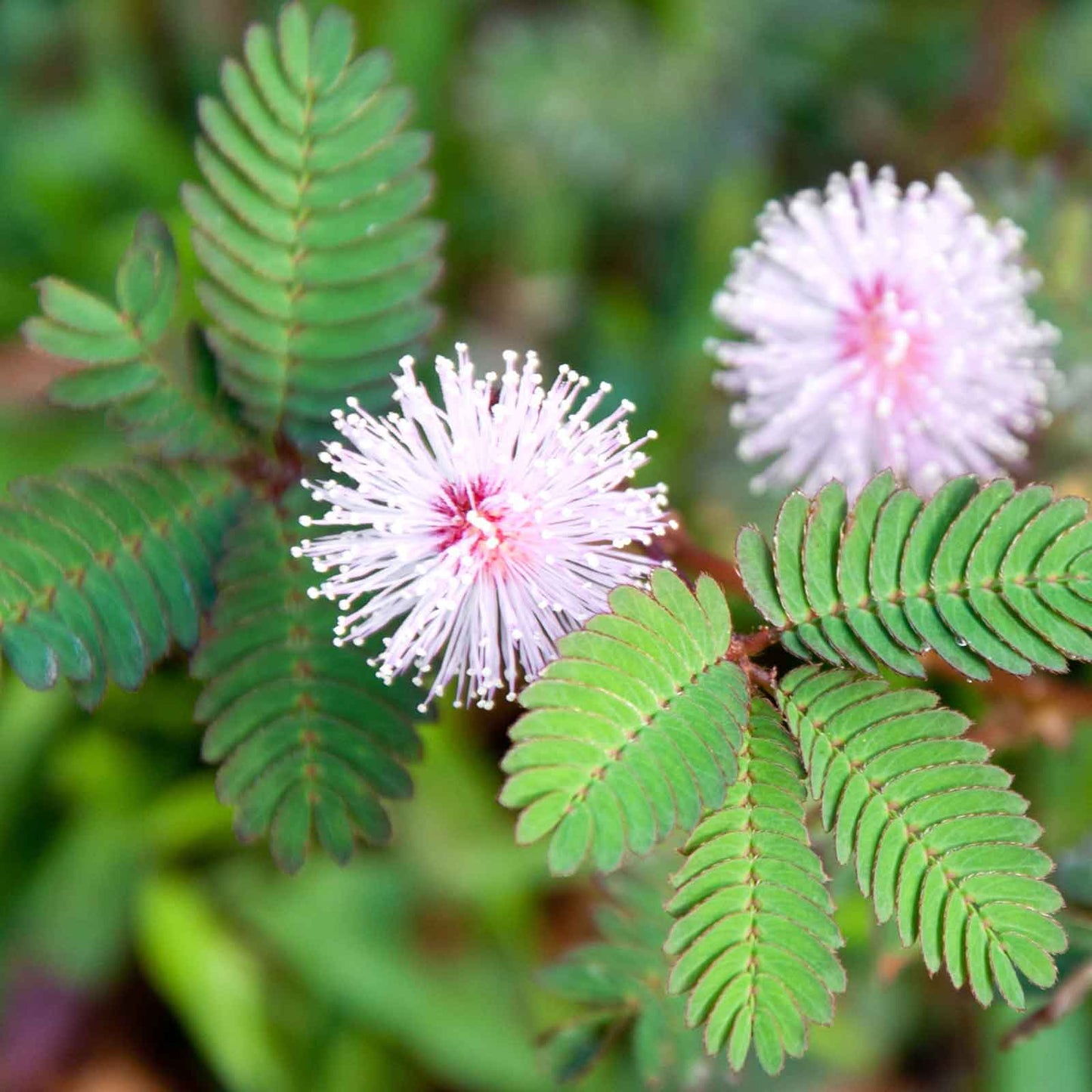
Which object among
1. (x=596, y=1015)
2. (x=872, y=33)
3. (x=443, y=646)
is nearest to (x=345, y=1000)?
(x=596, y=1015)

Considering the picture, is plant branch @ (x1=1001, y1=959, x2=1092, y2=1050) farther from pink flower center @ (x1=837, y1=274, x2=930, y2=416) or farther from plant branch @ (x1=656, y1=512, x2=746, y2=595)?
pink flower center @ (x1=837, y1=274, x2=930, y2=416)

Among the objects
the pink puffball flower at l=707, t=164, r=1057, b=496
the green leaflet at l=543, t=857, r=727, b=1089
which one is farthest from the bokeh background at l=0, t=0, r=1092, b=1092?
the green leaflet at l=543, t=857, r=727, b=1089

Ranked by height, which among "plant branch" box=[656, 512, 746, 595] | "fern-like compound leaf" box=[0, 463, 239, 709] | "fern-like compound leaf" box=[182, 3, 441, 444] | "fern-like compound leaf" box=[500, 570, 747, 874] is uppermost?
"fern-like compound leaf" box=[182, 3, 441, 444]

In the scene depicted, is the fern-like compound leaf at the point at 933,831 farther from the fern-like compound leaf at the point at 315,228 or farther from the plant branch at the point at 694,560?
the fern-like compound leaf at the point at 315,228

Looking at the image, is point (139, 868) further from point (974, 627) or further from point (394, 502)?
point (974, 627)

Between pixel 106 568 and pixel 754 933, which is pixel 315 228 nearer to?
pixel 106 568

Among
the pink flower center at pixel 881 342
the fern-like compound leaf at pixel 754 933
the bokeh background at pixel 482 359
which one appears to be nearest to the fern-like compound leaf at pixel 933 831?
the fern-like compound leaf at pixel 754 933
